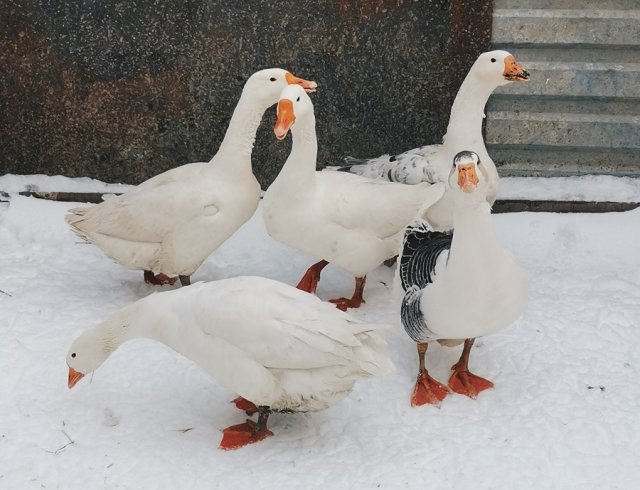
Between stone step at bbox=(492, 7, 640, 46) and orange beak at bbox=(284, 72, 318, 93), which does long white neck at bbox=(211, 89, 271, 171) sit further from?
stone step at bbox=(492, 7, 640, 46)

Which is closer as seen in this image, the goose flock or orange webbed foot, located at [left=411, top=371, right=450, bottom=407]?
the goose flock

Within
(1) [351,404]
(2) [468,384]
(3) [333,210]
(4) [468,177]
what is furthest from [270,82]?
(2) [468,384]

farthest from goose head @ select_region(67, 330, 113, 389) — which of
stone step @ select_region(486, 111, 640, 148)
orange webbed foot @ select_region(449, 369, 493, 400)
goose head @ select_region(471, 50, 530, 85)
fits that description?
stone step @ select_region(486, 111, 640, 148)

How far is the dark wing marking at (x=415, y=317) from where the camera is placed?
365 cm

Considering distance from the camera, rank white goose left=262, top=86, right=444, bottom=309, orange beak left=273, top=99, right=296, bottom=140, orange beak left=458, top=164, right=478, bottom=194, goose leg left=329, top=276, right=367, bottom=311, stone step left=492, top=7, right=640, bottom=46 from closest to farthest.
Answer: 1. orange beak left=458, top=164, right=478, bottom=194
2. orange beak left=273, top=99, right=296, bottom=140
3. white goose left=262, top=86, right=444, bottom=309
4. goose leg left=329, top=276, right=367, bottom=311
5. stone step left=492, top=7, right=640, bottom=46

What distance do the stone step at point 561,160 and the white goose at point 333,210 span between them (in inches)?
50.6

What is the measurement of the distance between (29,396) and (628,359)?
273cm

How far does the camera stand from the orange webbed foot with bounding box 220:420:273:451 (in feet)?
11.1

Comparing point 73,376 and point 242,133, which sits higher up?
point 242,133

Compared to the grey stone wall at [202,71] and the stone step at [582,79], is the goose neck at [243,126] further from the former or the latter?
the stone step at [582,79]

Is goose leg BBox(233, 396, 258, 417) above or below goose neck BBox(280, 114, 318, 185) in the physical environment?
below

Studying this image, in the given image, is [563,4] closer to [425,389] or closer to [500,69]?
[500,69]

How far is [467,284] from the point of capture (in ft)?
11.3

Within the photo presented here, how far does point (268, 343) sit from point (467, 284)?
86 cm
